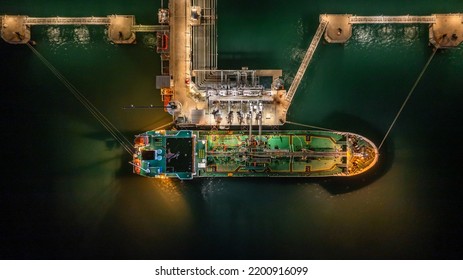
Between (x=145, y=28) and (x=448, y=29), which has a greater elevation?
(x=145, y=28)

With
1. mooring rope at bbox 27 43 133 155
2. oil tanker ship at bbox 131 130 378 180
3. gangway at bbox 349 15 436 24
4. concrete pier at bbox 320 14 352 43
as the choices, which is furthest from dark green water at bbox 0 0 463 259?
oil tanker ship at bbox 131 130 378 180

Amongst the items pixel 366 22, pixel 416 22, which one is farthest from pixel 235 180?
pixel 416 22

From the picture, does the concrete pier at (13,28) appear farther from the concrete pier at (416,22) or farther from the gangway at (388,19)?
the gangway at (388,19)

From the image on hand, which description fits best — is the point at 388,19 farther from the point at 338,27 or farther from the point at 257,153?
the point at 257,153

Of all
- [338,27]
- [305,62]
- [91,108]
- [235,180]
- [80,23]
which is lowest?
[235,180]

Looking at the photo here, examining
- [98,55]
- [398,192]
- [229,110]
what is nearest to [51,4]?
[98,55]

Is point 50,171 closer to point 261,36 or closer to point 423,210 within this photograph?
point 261,36
